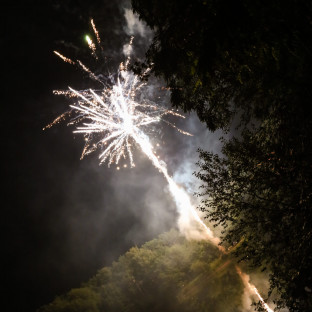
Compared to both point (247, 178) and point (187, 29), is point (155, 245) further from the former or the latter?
point (187, 29)

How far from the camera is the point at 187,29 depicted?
17.4 feet

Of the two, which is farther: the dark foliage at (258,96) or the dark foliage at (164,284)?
the dark foliage at (164,284)

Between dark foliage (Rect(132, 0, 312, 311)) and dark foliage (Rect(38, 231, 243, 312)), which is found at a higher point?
dark foliage (Rect(38, 231, 243, 312))

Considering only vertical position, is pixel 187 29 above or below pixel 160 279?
below

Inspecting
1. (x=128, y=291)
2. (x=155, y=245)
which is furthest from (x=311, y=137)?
(x=155, y=245)

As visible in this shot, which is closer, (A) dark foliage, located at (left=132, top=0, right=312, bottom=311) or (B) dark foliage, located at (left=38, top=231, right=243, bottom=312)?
(A) dark foliage, located at (left=132, top=0, right=312, bottom=311)

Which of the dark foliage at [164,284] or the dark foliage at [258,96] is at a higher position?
the dark foliage at [164,284]

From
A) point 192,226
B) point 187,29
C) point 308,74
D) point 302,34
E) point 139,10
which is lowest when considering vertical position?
point 308,74

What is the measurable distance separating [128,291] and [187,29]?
47045mm

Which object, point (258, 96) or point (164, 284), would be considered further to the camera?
point (164, 284)

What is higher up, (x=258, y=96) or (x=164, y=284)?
(x=164, y=284)

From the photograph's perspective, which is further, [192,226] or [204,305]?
[192,226]

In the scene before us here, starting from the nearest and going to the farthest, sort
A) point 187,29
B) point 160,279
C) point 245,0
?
point 245,0, point 187,29, point 160,279

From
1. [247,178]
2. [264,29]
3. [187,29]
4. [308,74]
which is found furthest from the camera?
[247,178]
